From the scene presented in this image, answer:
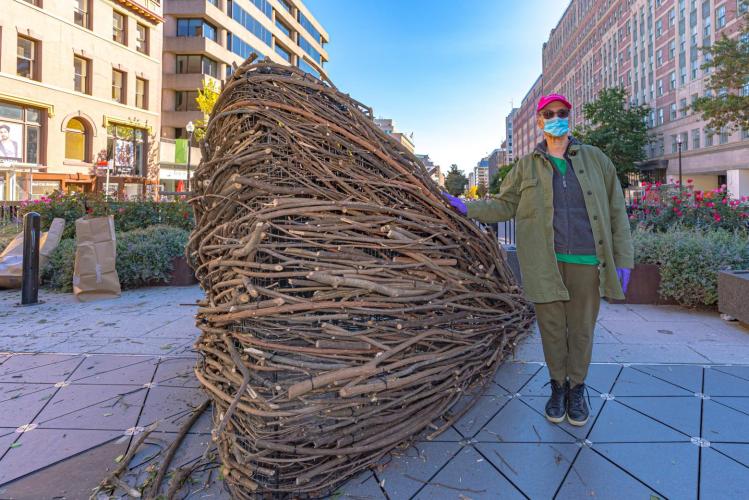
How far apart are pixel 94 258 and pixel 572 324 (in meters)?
6.00

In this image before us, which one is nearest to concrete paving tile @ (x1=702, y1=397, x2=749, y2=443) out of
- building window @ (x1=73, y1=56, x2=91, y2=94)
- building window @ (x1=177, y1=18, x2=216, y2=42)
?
building window @ (x1=73, y1=56, x2=91, y2=94)

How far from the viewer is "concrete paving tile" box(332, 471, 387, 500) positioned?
68.9 inches

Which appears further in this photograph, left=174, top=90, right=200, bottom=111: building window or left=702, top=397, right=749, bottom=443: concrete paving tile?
left=174, top=90, right=200, bottom=111: building window

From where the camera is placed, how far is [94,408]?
258 centimetres

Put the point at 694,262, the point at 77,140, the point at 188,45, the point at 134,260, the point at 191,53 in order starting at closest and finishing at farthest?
the point at 694,262 → the point at 134,260 → the point at 77,140 → the point at 188,45 → the point at 191,53

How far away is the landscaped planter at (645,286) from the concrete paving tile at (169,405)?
4.83 metres

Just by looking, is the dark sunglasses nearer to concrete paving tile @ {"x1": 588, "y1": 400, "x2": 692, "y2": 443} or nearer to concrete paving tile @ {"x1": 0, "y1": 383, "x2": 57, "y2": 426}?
concrete paving tile @ {"x1": 588, "y1": 400, "x2": 692, "y2": 443}

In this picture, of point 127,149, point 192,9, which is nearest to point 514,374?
point 127,149

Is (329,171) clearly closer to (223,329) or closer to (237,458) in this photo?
(223,329)

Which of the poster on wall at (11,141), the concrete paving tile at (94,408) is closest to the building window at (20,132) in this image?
the poster on wall at (11,141)

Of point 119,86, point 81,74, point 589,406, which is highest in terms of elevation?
point 119,86

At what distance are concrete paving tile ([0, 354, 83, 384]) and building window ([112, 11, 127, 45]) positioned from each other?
27.9m

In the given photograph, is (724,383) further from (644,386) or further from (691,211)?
(691,211)

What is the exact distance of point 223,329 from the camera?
6.21 ft
